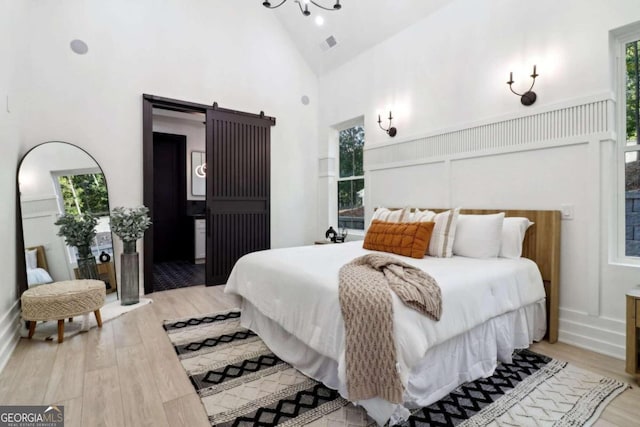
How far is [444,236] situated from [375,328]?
1475 mm

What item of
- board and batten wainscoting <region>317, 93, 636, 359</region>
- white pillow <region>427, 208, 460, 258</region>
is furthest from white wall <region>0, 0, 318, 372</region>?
white pillow <region>427, 208, 460, 258</region>

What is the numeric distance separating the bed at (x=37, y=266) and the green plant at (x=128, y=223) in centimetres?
62

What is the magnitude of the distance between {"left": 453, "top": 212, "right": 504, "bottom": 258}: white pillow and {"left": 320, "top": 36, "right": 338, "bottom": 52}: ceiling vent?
10.9 feet

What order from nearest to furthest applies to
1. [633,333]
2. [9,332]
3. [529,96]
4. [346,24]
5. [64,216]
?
[633,333], [9,332], [529,96], [64,216], [346,24]

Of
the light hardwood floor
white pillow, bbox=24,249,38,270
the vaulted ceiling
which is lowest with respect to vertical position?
the light hardwood floor

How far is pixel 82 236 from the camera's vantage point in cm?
314

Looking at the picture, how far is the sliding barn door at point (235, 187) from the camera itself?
4.14 metres

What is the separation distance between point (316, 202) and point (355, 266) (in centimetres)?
324

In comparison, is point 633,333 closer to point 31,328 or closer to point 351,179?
point 351,179

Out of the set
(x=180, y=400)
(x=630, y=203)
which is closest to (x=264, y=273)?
(x=180, y=400)

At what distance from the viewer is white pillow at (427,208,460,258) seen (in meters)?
2.57

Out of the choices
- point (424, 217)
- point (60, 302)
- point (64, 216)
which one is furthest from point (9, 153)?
point (424, 217)

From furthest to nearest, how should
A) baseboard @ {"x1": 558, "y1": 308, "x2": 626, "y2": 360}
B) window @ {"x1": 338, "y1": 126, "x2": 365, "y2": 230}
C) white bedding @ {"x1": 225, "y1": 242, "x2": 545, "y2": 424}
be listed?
1. window @ {"x1": 338, "y1": 126, "x2": 365, "y2": 230}
2. baseboard @ {"x1": 558, "y1": 308, "x2": 626, "y2": 360}
3. white bedding @ {"x1": 225, "y1": 242, "x2": 545, "y2": 424}

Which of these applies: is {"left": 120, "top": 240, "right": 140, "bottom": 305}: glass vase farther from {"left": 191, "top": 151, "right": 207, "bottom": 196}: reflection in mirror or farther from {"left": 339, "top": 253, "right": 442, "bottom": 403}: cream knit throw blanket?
{"left": 191, "top": 151, "right": 207, "bottom": 196}: reflection in mirror
